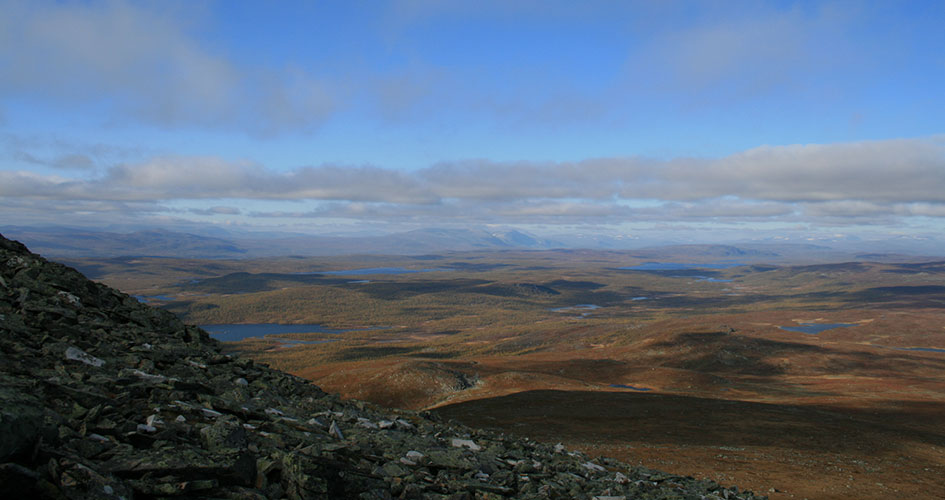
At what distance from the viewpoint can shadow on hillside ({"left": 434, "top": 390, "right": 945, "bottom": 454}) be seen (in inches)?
1462

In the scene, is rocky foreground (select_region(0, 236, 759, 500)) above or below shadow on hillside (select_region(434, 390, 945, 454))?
above

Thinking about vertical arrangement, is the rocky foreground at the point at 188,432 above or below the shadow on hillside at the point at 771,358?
above

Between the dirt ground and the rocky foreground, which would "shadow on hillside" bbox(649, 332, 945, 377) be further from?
the rocky foreground

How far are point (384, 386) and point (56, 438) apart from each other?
5906cm

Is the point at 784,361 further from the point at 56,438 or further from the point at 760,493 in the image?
the point at 56,438

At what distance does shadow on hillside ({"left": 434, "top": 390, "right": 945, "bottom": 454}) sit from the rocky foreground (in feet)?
57.0

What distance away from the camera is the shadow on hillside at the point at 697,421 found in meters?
37.1

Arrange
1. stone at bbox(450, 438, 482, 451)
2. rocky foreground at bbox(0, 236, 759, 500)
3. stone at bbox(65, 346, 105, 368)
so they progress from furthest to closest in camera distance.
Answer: stone at bbox(450, 438, 482, 451), stone at bbox(65, 346, 105, 368), rocky foreground at bbox(0, 236, 759, 500)

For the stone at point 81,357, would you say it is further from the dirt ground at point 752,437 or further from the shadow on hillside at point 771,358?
the shadow on hillside at point 771,358

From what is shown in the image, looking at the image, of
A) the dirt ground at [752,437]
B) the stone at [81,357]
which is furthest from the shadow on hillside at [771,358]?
the stone at [81,357]

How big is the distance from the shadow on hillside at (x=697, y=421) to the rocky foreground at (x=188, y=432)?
684 inches

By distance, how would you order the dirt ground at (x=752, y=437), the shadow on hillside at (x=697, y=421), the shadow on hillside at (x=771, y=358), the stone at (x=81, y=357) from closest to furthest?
Result: the stone at (x=81, y=357) < the dirt ground at (x=752, y=437) < the shadow on hillside at (x=697, y=421) < the shadow on hillside at (x=771, y=358)

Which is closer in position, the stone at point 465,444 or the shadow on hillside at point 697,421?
the stone at point 465,444

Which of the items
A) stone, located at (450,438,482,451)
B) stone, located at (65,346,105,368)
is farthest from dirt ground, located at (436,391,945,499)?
stone, located at (65,346,105,368)
